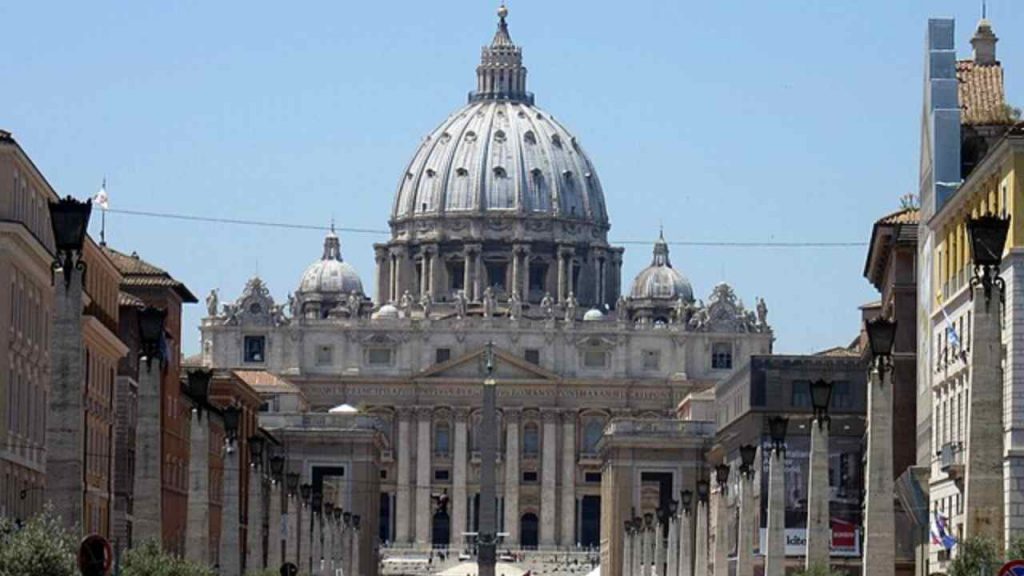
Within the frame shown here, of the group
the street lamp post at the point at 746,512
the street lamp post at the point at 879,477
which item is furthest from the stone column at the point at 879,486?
the street lamp post at the point at 746,512

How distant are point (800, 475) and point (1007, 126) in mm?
56907

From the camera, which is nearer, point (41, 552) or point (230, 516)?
point (41, 552)

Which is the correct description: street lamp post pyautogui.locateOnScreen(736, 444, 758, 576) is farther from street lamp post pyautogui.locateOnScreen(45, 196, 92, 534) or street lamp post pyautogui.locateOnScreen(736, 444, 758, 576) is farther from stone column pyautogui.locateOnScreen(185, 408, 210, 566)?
street lamp post pyautogui.locateOnScreen(45, 196, 92, 534)

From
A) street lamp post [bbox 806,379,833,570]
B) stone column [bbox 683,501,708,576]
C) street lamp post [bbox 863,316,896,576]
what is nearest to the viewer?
street lamp post [bbox 863,316,896,576]

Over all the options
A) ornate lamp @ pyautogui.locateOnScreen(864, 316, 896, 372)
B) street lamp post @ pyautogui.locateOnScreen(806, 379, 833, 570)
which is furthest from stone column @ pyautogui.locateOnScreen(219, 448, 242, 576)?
ornate lamp @ pyautogui.locateOnScreen(864, 316, 896, 372)

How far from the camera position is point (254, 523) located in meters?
85.8

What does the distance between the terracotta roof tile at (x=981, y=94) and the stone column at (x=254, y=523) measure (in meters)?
19.5

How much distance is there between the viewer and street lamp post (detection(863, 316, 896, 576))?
51344 mm

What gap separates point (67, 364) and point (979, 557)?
36.1ft

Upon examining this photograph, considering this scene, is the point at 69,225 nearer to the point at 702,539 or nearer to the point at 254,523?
the point at 254,523

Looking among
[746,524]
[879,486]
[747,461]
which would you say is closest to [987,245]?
[879,486]

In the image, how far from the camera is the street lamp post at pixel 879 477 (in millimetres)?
51344

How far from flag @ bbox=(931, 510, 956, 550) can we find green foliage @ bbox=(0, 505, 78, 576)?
2065 centimetres

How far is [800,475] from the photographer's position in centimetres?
12862
